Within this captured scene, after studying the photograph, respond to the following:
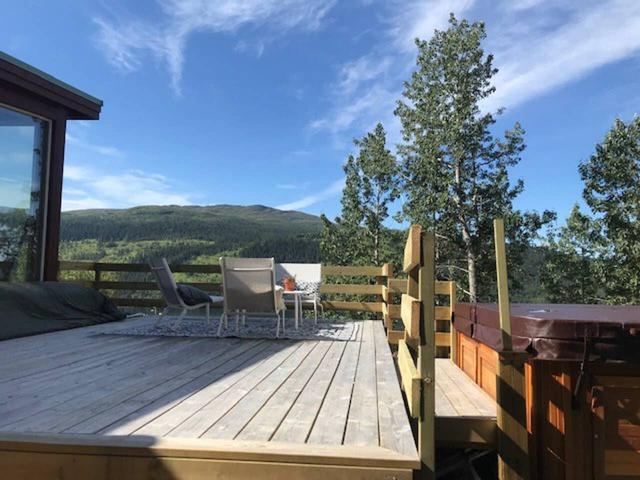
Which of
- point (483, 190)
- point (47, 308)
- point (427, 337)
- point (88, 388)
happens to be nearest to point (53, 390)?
point (88, 388)

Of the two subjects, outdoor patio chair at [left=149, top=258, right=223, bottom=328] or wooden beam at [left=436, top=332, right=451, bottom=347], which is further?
outdoor patio chair at [left=149, top=258, right=223, bottom=328]

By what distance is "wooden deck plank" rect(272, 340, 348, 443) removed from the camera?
1.77m

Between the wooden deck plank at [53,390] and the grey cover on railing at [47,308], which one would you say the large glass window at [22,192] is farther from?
the wooden deck plank at [53,390]

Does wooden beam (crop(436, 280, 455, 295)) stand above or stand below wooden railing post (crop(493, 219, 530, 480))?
above

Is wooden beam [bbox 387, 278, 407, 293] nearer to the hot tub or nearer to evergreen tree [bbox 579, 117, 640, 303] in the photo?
the hot tub

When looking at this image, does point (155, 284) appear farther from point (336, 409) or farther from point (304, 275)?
point (336, 409)

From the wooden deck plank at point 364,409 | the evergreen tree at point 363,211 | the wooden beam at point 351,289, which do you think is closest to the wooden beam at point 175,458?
the wooden deck plank at point 364,409

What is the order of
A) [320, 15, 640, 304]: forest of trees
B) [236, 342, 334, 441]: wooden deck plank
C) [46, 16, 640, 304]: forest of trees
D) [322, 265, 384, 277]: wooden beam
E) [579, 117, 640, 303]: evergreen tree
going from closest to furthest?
[236, 342, 334, 441]: wooden deck plank < [322, 265, 384, 277]: wooden beam < [579, 117, 640, 303]: evergreen tree < [46, 16, 640, 304]: forest of trees < [320, 15, 640, 304]: forest of trees

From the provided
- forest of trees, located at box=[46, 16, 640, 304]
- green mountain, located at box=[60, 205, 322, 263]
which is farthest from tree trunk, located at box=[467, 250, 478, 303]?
green mountain, located at box=[60, 205, 322, 263]

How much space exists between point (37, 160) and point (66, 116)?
85 cm

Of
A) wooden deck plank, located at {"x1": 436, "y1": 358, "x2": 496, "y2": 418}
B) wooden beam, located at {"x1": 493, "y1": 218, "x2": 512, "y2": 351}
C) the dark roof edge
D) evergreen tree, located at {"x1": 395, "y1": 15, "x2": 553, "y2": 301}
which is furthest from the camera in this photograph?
evergreen tree, located at {"x1": 395, "y1": 15, "x2": 553, "y2": 301}

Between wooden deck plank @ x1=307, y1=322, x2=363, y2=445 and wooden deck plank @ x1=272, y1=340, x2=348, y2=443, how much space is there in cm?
3

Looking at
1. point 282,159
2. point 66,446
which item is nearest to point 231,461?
point 66,446

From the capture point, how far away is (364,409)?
2.20m
